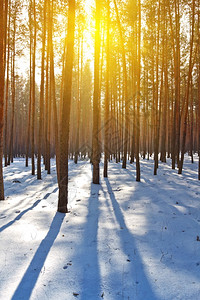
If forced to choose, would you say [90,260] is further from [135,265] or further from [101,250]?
[135,265]

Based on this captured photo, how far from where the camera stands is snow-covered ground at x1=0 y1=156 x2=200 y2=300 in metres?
2.46

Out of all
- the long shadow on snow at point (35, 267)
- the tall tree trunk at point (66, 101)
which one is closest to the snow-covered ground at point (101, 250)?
the long shadow on snow at point (35, 267)

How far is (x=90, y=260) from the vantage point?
3092mm

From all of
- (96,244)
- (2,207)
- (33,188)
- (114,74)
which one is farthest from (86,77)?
(96,244)

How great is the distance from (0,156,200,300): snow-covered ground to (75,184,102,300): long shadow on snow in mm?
11

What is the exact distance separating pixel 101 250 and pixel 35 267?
1034 mm

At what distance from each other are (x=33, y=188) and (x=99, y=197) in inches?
119

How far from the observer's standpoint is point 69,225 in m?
4.42

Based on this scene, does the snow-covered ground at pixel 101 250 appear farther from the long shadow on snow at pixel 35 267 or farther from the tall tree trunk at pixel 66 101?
the tall tree trunk at pixel 66 101

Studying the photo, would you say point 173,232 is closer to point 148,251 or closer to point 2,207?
point 148,251

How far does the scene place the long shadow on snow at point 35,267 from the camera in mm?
2355

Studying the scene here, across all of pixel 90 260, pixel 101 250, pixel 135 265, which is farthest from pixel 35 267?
pixel 135 265

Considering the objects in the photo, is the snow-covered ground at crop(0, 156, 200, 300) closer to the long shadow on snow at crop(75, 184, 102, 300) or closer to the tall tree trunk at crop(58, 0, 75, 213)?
the long shadow on snow at crop(75, 184, 102, 300)

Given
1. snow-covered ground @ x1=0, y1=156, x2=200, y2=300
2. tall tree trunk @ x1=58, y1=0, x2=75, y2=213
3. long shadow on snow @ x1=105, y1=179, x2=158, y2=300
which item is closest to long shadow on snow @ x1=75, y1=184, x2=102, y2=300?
snow-covered ground @ x1=0, y1=156, x2=200, y2=300
